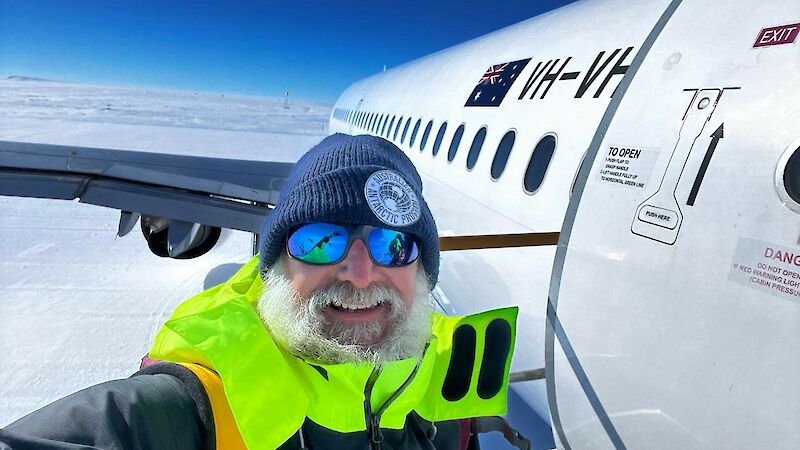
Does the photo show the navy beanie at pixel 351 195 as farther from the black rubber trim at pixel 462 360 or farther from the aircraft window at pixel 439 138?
the aircraft window at pixel 439 138

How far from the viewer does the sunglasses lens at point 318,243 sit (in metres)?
1.61

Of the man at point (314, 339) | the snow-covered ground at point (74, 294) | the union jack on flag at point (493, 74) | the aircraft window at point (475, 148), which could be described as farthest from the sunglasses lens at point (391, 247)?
the snow-covered ground at point (74, 294)

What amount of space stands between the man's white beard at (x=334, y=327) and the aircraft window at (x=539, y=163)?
2.07 m

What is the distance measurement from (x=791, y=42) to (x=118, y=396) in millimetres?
2352

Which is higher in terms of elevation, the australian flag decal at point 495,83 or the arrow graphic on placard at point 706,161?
the australian flag decal at point 495,83

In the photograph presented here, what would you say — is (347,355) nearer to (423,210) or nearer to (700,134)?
(423,210)

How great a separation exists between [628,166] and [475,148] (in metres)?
2.38

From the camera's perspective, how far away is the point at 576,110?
3344mm

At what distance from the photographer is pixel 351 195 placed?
158cm

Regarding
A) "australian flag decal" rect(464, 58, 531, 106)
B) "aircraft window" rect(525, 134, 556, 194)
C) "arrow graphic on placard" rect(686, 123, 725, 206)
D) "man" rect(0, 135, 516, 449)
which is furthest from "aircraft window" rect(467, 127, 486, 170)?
"man" rect(0, 135, 516, 449)

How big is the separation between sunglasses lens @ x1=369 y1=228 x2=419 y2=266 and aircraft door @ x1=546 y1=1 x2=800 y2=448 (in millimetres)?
1147

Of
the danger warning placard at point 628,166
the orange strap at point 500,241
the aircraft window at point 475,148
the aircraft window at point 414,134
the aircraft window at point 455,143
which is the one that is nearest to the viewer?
the danger warning placard at point 628,166

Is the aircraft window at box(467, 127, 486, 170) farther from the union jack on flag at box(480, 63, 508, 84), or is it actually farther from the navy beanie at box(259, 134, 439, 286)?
the navy beanie at box(259, 134, 439, 286)

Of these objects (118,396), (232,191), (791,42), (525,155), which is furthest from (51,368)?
(791,42)
